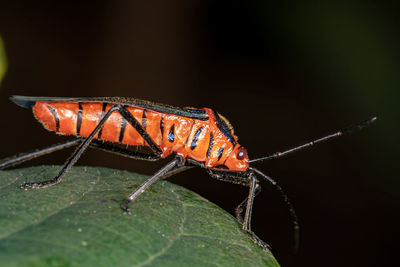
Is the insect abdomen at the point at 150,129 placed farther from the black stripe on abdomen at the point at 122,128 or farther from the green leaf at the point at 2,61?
Answer: the green leaf at the point at 2,61

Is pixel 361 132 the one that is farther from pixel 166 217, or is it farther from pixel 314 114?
pixel 166 217

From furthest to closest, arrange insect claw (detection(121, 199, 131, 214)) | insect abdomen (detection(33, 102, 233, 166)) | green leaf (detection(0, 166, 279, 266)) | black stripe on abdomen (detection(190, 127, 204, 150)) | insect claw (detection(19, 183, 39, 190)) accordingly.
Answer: black stripe on abdomen (detection(190, 127, 204, 150))
insect abdomen (detection(33, 102, 233, 166))
insect claw (detection(19, 183, 39, 190))
insect claw (detection(121, 199, 131, 214))
green leaf (detection(0, 166, 279, 266))

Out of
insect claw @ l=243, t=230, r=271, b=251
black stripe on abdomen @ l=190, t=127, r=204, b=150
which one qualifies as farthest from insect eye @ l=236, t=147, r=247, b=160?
insect claw @ l=243, t=230, r=271, b=251

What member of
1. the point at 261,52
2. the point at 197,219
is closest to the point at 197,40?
the point at 261,52

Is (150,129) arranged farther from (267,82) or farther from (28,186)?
(267,82)

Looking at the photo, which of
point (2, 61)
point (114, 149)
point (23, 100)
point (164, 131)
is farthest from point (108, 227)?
point (2, 61)

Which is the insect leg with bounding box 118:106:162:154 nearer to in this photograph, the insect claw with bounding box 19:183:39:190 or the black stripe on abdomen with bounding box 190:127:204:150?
the black stripe on abdomen with bounding box 190:127:204:150

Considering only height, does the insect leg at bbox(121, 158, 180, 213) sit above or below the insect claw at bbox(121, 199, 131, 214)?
below
